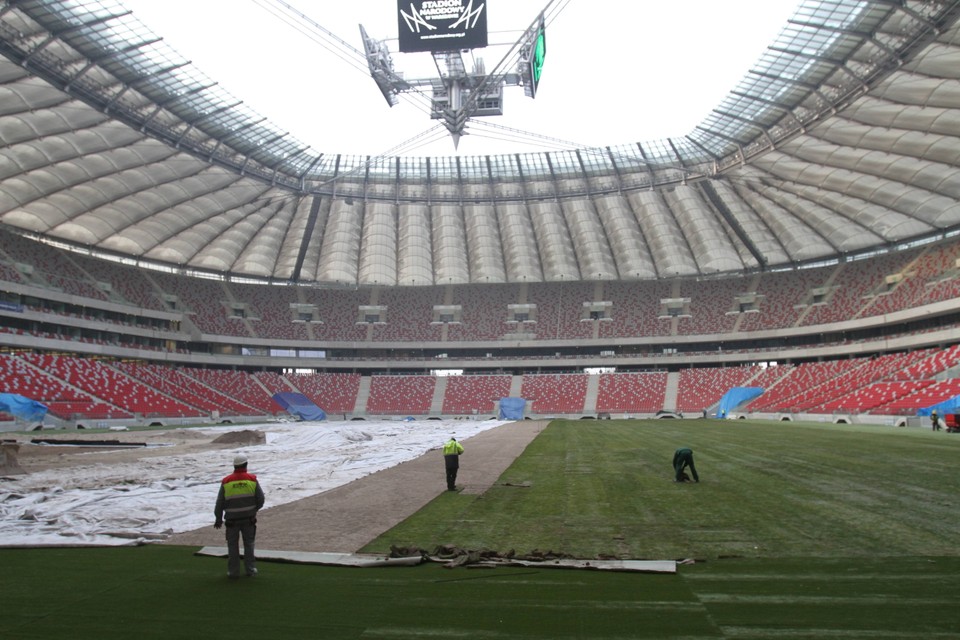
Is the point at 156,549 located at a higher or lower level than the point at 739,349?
lower

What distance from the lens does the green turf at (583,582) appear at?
662 centimetres

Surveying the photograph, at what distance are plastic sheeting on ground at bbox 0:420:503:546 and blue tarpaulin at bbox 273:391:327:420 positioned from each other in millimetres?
43449

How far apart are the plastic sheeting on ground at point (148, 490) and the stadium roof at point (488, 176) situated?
91.0 ft

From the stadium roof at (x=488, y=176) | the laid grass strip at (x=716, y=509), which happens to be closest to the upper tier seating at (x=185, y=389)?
the stadium roof at (x=488, y=176)

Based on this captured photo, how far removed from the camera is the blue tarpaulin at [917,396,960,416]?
42.2 meters

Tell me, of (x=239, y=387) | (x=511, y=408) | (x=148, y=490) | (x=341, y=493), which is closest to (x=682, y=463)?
(x=341, y=493)

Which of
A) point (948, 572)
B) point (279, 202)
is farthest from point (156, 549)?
point (279, 202)

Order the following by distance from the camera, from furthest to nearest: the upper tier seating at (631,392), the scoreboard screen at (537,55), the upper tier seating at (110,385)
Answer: the upper tier seating at (631,392), the upper tier seating at (110,385), the scoreboard screen at (537,55)

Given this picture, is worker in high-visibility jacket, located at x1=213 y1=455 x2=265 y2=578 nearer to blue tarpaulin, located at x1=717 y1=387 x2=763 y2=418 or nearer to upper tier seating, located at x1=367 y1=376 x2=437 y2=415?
blue tarpaulin, located at x1=717 y1=387 x2=763 y2=418

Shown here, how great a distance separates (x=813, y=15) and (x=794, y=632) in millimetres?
46194

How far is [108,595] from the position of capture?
7.91m

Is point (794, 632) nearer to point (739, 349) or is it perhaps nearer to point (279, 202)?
point (279, 202)

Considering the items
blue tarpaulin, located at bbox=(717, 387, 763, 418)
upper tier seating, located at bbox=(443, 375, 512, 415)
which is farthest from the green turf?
upper tier seating, located at bbox=(443, 375, 512, 415)

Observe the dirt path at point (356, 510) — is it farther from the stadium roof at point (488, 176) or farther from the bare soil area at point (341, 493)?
the stadium roof at point (488, 176)
